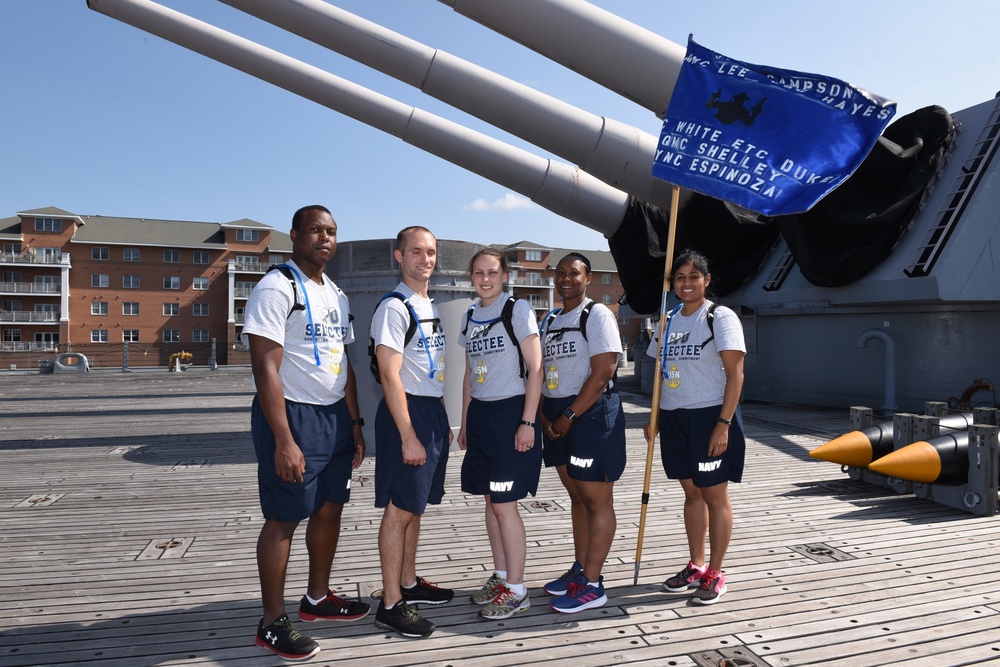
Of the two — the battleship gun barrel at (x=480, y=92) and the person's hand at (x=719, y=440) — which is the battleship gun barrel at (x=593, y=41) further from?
the person's hand at (x=719, y=440)

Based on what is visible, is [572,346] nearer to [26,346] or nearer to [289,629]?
[289,629]

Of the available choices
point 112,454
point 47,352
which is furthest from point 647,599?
point 47,352

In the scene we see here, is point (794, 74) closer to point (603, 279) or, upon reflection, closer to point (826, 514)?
point (826, 514)

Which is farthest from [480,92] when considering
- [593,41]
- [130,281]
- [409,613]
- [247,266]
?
[130,281]

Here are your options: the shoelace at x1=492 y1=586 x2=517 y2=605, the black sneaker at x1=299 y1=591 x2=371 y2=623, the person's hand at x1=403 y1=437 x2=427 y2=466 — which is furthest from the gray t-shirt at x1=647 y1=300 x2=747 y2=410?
the black sneaker at x1=299 y1=591 x2=371 y2=623

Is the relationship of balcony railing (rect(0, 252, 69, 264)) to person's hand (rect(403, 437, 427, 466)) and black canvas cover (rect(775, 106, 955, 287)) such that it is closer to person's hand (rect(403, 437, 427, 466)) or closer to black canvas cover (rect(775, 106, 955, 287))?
black canvas cover (rect(775, 106, 955, 287))

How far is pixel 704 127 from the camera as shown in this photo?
3.80 m

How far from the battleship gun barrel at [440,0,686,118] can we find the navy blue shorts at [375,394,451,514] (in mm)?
5337

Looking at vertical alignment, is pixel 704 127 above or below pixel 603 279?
below

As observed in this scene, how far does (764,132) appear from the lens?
143 inches

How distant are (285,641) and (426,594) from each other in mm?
848

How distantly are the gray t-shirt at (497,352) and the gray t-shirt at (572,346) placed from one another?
26 cm

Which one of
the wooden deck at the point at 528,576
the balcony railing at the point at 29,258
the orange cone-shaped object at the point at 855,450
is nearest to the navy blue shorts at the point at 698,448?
the wooden deck at the point at 528,576

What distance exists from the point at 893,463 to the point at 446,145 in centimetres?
774
